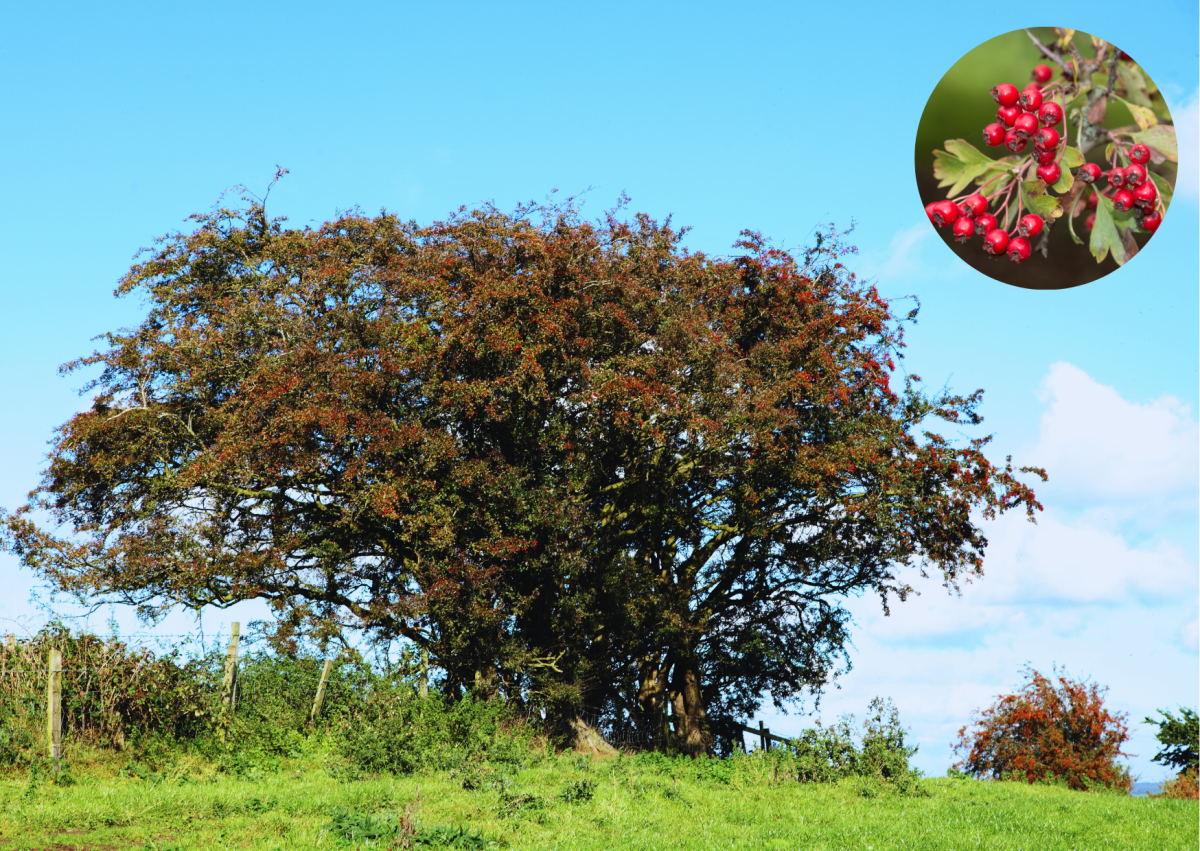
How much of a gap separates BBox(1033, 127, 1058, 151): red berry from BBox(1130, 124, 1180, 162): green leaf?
1.64ft

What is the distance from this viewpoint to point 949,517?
19.9m

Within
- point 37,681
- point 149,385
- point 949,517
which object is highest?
point 149,385

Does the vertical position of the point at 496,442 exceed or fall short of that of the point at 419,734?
it exceeds it

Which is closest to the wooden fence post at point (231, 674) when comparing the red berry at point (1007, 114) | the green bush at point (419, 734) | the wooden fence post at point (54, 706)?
the green bush at point (419, 734)

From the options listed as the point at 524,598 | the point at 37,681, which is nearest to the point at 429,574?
the point at 524,598

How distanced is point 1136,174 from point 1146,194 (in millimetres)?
141

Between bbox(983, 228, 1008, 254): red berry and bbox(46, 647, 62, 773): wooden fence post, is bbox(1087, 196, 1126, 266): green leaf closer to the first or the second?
bbox(983, 228, 1008, 254): red berry

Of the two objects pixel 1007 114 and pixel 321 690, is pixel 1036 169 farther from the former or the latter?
pixel 321 690

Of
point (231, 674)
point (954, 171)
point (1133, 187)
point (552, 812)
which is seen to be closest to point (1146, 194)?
point (1133, 187)

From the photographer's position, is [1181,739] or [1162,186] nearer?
[1162,186]

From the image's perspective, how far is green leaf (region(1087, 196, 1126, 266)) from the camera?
604 centimetres

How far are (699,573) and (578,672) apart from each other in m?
4.64

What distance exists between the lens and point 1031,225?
20.0ft

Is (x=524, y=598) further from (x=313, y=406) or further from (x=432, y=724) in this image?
(x=313, y=406)
